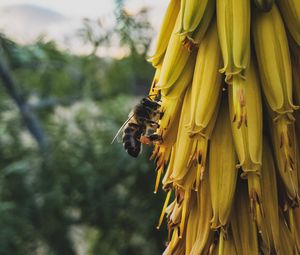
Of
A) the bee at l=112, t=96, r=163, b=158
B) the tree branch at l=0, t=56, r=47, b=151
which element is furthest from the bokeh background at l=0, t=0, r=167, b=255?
the bee at l=112, t=96, r=163, b=158

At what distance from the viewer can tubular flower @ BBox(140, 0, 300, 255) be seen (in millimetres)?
1272

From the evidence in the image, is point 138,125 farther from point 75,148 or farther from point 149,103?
point 75,148

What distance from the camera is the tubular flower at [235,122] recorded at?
4.17 feet

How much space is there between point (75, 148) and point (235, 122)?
409 cm

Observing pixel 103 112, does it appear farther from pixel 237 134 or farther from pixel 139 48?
pixel 237 134

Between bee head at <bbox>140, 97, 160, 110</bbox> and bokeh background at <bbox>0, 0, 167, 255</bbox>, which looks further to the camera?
bokeh background at <bbox>0, 0, 167, 255</bbox>

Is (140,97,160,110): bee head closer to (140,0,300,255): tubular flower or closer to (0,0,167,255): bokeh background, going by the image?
(140,0,300,255): tubular flower

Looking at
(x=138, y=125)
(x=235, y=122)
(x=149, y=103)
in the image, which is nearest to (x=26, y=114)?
(x=138, y=125)

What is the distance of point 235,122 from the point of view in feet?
4.17

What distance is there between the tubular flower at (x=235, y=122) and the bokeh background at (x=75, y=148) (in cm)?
323

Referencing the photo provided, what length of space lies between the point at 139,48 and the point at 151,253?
1.66 m

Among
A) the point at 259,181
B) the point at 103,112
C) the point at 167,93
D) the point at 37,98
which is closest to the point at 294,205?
the point at 259,181

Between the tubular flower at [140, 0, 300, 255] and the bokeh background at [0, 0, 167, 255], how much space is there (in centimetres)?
323

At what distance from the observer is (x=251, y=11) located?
4.38 ft
